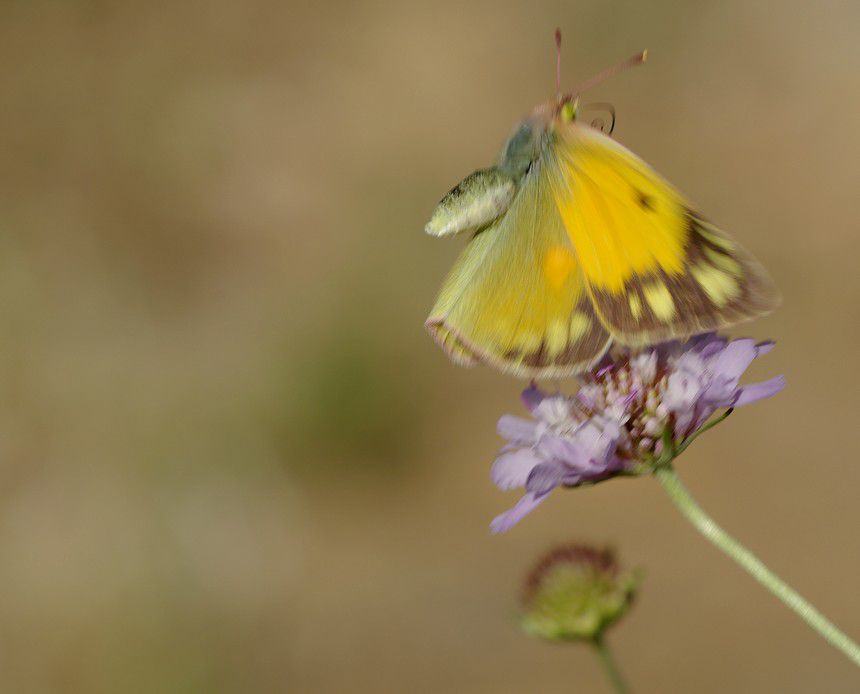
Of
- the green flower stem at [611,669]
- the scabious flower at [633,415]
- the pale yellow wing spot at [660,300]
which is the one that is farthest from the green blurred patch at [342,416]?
the pale yellow wing spot at [660,300]

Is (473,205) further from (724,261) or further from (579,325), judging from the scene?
(724,261)

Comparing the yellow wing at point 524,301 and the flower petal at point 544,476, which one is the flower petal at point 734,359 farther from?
the flower petal at point 544,476

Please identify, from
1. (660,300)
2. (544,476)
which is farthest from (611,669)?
(660,300)

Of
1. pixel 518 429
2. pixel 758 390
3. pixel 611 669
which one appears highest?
pixel 518 429

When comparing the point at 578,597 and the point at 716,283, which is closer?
the point at 716,283

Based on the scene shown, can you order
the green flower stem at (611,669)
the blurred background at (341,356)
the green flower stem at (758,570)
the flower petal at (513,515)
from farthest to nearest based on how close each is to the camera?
1. the blurred background at (341,356)
2. the green flower stem at (611,669)
3. the flower petal at (513,515)
4. the green flower stem at (758,570)

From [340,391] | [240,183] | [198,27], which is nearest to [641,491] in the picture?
[340,391]

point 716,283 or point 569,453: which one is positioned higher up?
point 716,283
